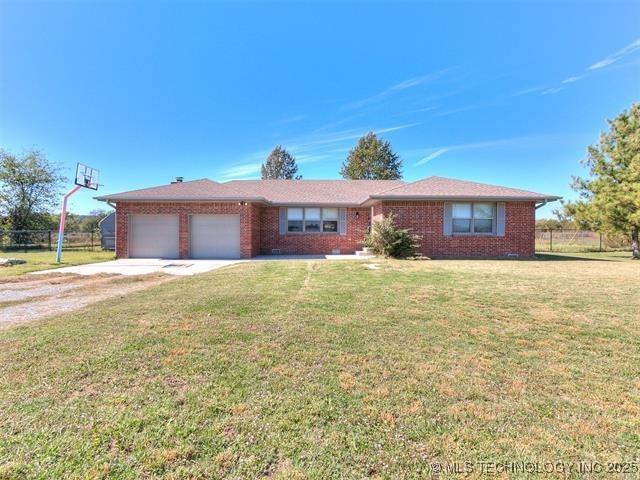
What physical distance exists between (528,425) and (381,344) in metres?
1.67

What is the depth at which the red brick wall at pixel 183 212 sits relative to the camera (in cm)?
1434

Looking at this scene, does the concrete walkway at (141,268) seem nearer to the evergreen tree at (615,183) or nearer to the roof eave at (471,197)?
the roof eave at (471,197)

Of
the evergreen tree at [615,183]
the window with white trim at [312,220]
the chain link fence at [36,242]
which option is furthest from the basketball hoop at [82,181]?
the evergreen tree at [615,183]

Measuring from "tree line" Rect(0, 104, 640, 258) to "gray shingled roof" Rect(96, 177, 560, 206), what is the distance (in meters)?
5.96

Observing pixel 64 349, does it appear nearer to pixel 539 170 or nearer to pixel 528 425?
pixel 528 425

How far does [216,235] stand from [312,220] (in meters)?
4.88

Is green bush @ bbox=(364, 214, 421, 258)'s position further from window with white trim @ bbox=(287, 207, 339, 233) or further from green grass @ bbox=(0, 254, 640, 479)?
green grass @ bbox=(0, 254, 640, 479)

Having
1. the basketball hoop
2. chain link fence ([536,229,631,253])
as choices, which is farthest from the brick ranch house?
chain link fence ([536,229,631,253])

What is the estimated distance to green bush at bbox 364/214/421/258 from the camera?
522 inches

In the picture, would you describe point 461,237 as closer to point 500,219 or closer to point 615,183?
point 500,219

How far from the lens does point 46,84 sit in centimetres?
1549

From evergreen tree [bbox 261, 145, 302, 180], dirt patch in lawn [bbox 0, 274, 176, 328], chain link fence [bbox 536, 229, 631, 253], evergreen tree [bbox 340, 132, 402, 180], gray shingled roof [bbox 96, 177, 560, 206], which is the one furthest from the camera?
evergreen tree [bbox 261, 145, 302, 180]

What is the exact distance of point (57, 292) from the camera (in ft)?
22.2

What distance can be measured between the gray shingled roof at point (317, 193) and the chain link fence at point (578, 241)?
10.6 meters
